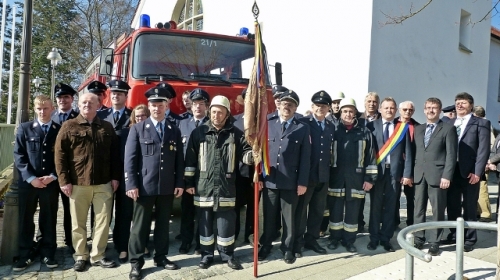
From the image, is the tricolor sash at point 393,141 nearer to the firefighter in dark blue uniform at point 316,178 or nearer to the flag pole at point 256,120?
the firefighter in dark blue uniform at point 316,178

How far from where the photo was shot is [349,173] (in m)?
5.26

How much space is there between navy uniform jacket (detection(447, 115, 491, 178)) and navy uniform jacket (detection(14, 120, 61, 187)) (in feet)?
16.7

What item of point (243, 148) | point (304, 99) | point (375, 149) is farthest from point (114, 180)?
point (304, 99)

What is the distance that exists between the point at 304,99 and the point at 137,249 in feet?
29.2

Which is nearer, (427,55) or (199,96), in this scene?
(199,96)

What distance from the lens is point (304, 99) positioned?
1242cm

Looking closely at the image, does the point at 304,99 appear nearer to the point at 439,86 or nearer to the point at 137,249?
the point at 439,86

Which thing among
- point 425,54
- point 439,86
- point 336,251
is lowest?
point 336,251

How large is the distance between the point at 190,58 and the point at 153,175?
266cm

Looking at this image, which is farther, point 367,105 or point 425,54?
point 425,54

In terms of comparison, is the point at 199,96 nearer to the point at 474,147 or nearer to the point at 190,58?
the point at 190,58

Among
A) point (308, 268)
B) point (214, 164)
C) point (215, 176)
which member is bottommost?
point (308, 268)

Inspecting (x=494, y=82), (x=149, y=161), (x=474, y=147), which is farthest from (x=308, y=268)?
(x=494, y=82)

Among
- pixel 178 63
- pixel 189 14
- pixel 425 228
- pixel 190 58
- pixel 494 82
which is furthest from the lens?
pixel 189 14
